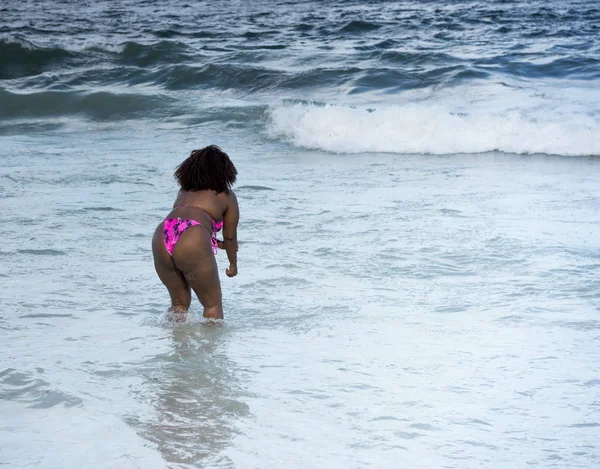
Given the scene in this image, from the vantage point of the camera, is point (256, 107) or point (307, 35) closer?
point (256, 107)

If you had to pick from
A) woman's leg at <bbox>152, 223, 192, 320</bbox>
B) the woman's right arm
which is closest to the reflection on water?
woman's leg at <bbox>152, 223, 192, 320</bbox>

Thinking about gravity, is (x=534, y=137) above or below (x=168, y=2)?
below

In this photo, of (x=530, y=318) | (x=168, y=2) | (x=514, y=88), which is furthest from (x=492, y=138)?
(x=168, y=2)

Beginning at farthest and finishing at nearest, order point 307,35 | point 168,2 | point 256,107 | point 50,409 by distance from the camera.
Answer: point 168,2, point 307,35, point 256,107, point 50,409

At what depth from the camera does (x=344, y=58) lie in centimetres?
1886

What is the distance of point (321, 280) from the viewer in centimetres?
603

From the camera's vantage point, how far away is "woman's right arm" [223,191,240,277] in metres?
4.98

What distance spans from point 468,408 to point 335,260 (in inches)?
108

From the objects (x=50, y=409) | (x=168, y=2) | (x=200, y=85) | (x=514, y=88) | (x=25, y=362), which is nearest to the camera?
(x=50, y=409)

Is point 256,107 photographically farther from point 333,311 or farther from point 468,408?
point 468,408

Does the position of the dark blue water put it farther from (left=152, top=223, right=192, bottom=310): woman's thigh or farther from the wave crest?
(left=152, top=223, right=192, bottom=310): woman's thigh

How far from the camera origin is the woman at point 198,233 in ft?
15.6

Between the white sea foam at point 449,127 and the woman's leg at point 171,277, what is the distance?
711cm

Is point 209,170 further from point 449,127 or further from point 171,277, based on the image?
point 449,127
